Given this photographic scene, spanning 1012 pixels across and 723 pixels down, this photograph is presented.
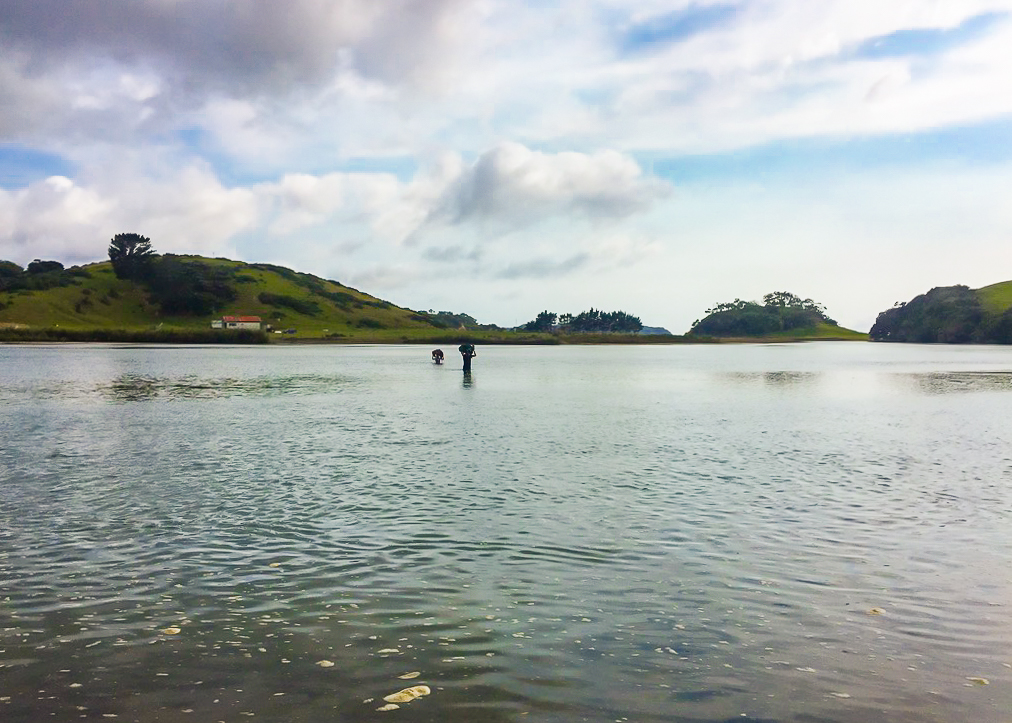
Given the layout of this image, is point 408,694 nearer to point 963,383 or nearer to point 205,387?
point 205,387

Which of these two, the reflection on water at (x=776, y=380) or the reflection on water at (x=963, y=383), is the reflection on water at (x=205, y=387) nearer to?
the reflection on water at (x=776, y=380)

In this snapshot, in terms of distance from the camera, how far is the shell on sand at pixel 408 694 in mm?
8766

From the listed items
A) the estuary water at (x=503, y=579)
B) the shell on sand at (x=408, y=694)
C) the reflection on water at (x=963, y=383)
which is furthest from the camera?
the reflection on water at (x=963, y=383)

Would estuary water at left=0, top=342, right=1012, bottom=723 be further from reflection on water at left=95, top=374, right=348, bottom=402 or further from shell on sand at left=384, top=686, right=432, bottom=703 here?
reflection on water at left=95, top=374, right=348, bottom=402

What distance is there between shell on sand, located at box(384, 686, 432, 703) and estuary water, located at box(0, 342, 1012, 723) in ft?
0.27

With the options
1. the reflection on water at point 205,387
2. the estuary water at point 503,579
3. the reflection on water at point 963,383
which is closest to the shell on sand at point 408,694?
the estuary water at point 503,579

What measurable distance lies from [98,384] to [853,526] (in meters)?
64.8

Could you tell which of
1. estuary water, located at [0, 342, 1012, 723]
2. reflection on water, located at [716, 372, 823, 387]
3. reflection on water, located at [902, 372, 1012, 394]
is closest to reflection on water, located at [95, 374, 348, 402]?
estuary water, located at [0, 342, 1012, 723]

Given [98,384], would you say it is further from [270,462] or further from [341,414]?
[270,462]

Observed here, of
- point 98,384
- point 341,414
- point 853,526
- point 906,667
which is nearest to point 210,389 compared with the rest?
point 98,384

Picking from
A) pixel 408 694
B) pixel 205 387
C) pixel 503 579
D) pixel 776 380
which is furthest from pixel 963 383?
pixel 408 694

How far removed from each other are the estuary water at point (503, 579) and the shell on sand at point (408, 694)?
8 centimetres

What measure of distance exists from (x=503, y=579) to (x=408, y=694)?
482 cm

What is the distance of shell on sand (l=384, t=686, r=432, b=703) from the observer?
28.8 feet
